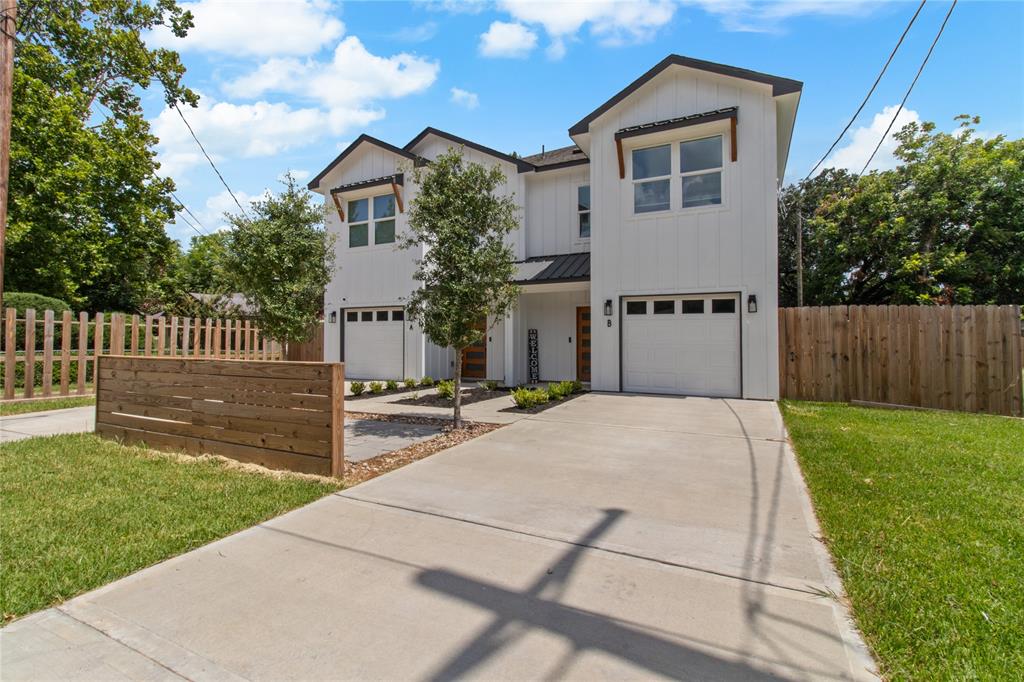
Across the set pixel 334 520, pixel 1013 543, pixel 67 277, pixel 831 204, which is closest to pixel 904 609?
pixel 1013 543

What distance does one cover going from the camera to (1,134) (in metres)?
6.86

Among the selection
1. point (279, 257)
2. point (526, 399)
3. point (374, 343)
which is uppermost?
point (279, 257)

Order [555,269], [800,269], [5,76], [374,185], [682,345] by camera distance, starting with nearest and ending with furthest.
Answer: [5,76] < [682,345] < [555,269] < [374,185] < [800,269]

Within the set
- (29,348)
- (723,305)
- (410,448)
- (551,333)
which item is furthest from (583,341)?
(29,348)

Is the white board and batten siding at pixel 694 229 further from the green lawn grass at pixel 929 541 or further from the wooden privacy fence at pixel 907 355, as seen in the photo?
the green lawn grass at pixel 929 541

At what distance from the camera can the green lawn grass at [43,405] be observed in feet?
28.4

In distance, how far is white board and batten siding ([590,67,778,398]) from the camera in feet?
32.2

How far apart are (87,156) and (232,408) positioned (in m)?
16.9

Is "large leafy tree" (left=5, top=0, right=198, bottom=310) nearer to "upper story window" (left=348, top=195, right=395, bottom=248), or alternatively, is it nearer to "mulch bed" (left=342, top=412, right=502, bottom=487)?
"upper story window" (left=348, top=195, right=395, bottom=248)

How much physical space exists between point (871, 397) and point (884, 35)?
6.61m

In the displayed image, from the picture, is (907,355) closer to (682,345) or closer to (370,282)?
(682,345)

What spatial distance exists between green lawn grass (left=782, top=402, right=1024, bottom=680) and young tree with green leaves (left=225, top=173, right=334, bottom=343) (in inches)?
354

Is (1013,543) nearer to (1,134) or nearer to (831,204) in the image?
(1,134)

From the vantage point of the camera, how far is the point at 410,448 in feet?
20.6
